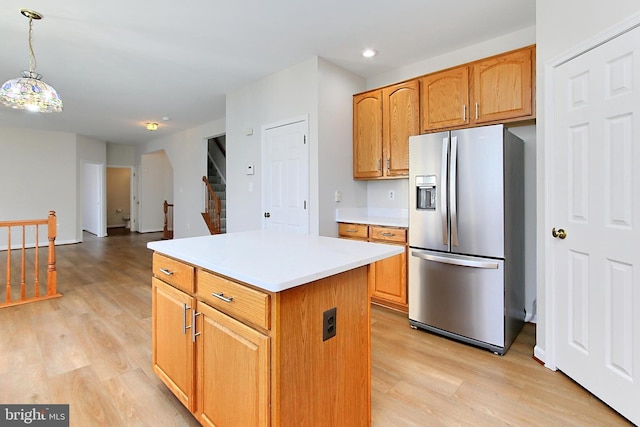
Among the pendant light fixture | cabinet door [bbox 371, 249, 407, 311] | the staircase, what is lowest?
cabinet door [bbox 371, 249, 407, 311]

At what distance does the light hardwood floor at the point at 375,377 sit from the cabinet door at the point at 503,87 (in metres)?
1.88

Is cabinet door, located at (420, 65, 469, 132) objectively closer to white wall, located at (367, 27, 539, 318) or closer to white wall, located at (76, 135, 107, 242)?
white wall, located at (367, 27, 539, 318)

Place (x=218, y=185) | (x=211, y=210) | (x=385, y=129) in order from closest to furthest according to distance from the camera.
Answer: (x=385, y=129) < (x=211, y=210) < (x=218, y=185)

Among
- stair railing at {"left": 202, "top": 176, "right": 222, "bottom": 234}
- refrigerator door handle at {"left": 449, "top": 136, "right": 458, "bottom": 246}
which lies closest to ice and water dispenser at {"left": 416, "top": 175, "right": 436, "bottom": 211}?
refrigerator door handle at {"left": 449, "top": 136, "right": 458, "bottom": 246}

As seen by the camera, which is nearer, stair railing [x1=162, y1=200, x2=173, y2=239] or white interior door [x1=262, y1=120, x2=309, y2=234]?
white interior door [x1=262, y1=120, x2=309, y2=234]

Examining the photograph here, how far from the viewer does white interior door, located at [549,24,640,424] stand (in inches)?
64.8

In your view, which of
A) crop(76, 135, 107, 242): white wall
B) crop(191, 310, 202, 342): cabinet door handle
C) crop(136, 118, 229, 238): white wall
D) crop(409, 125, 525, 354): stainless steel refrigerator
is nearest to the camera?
crop(191, 310, 202, 342): cabinet door handle

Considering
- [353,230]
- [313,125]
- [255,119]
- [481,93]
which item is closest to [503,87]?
[481,93]

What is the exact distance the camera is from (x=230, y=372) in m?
1.26

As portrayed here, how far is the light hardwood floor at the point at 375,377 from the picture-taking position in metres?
1.68

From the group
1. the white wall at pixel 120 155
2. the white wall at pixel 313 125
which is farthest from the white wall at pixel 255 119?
the white wall at pixel 120 155

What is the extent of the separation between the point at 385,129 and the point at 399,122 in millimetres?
178

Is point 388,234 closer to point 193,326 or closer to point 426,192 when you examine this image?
point 426,192

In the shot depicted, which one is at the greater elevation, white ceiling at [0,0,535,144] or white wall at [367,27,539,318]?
white ceiling at [0,0,535,144]
